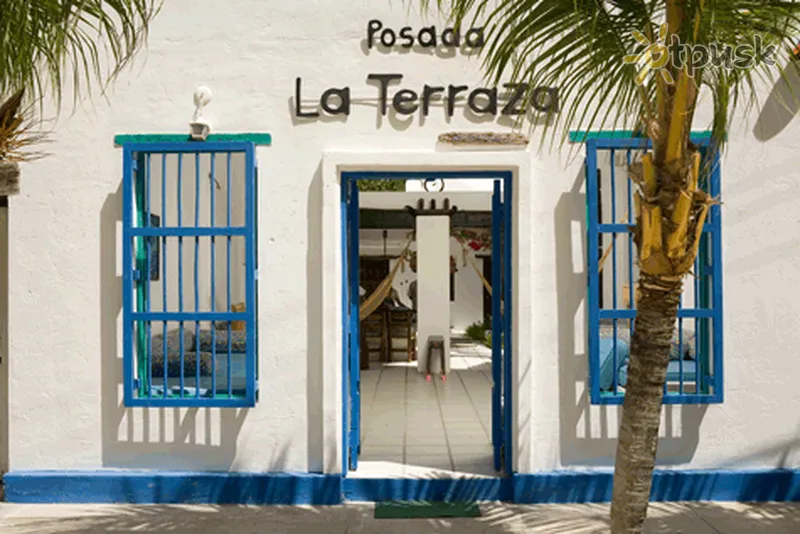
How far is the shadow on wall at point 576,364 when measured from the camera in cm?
442

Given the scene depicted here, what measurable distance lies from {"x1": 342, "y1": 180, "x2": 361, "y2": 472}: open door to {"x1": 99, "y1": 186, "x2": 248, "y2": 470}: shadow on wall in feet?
2.20

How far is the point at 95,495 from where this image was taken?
4.39m

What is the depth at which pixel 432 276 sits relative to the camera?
10336 millimetres

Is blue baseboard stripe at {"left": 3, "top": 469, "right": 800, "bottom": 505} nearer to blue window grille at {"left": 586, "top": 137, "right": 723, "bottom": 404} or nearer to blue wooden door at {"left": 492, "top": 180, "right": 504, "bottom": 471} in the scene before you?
blue wooden door at {"left": 492, "top": 180, "right": 504, "bottom": 471}

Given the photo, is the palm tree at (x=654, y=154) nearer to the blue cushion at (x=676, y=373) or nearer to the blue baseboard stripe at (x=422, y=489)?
the blue baseboard stripe at (x=422, y=489)

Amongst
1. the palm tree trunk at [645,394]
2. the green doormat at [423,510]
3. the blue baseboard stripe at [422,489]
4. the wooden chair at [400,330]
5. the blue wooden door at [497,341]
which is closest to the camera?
the palm tree trunk at [645,394]

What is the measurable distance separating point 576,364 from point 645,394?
165cm

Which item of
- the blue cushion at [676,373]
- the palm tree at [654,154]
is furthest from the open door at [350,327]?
the palm tree at [654,154]

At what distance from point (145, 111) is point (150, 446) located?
6.52 ft

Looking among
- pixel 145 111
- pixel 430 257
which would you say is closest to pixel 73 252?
pixel 145 111

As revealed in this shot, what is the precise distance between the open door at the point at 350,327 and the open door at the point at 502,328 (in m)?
0.89

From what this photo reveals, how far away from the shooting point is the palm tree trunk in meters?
2.78

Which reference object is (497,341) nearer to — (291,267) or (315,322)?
(315,322)

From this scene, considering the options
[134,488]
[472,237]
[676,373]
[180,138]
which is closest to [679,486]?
[676,373]
